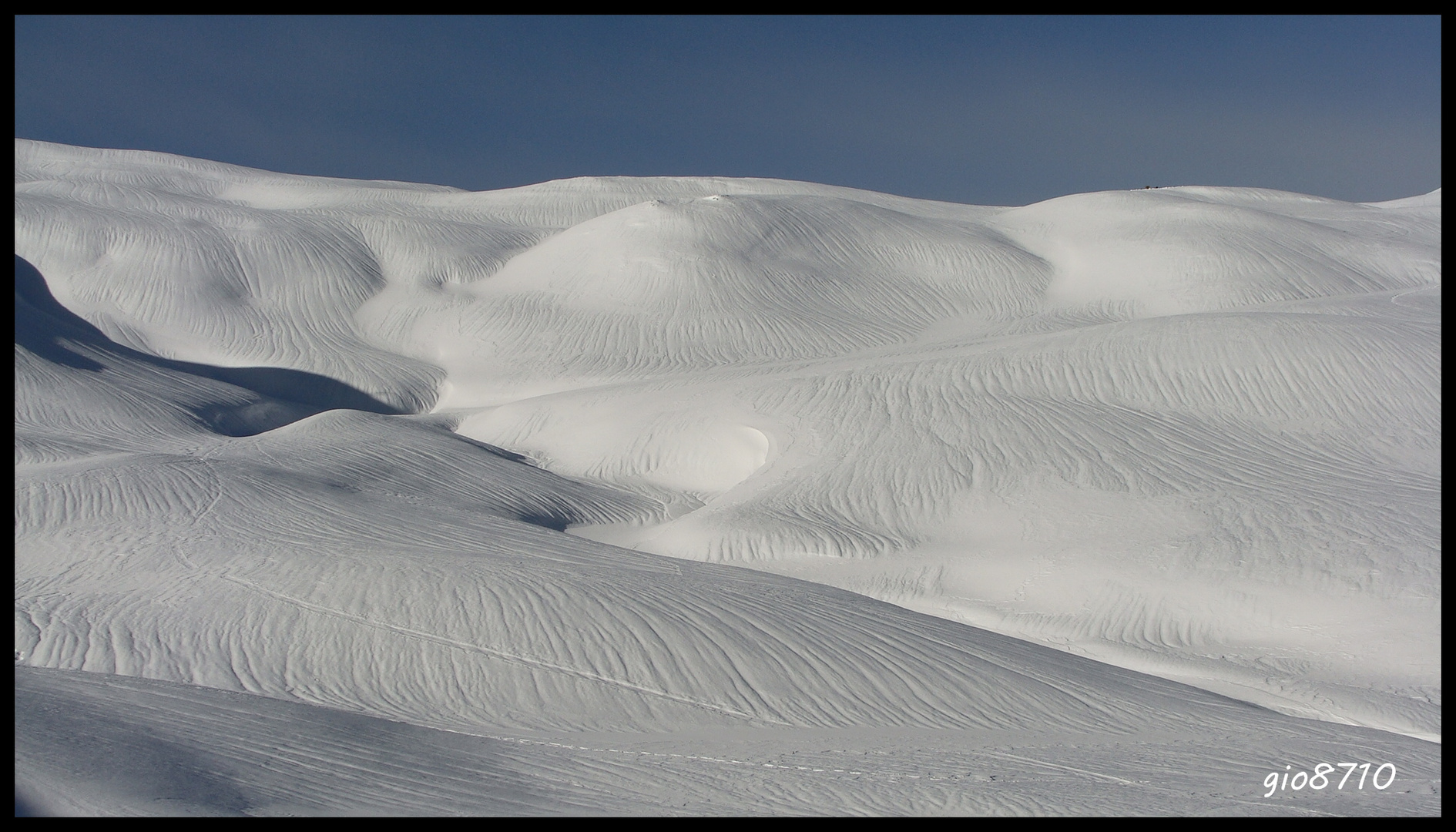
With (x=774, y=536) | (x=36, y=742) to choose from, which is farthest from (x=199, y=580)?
(x=774, y=536)

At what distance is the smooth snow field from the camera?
6910mm

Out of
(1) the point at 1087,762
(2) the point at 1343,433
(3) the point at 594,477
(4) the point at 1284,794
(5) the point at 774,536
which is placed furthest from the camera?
(3) the point at 594,477

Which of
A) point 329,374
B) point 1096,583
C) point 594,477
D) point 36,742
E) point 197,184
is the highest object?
point 197,184

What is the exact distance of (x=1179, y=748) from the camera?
26.1 ft

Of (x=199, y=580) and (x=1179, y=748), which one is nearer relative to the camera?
(x=1179, y=748)

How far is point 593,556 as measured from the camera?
518 inches

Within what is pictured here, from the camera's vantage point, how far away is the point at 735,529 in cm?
1652

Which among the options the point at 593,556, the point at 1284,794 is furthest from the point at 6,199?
the point at 1284,794

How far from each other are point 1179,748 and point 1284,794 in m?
1.52

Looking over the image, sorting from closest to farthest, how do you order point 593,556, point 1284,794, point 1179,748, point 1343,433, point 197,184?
1. point 1284,794
2. point 1179,748
3. point 593,556
4. point 1343,433
5. point 197,184

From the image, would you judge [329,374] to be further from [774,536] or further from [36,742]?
[36,742]

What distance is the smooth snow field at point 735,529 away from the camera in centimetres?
691

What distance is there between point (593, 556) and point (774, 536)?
3.84 m

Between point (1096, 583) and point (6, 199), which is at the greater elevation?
point (6, 199)
